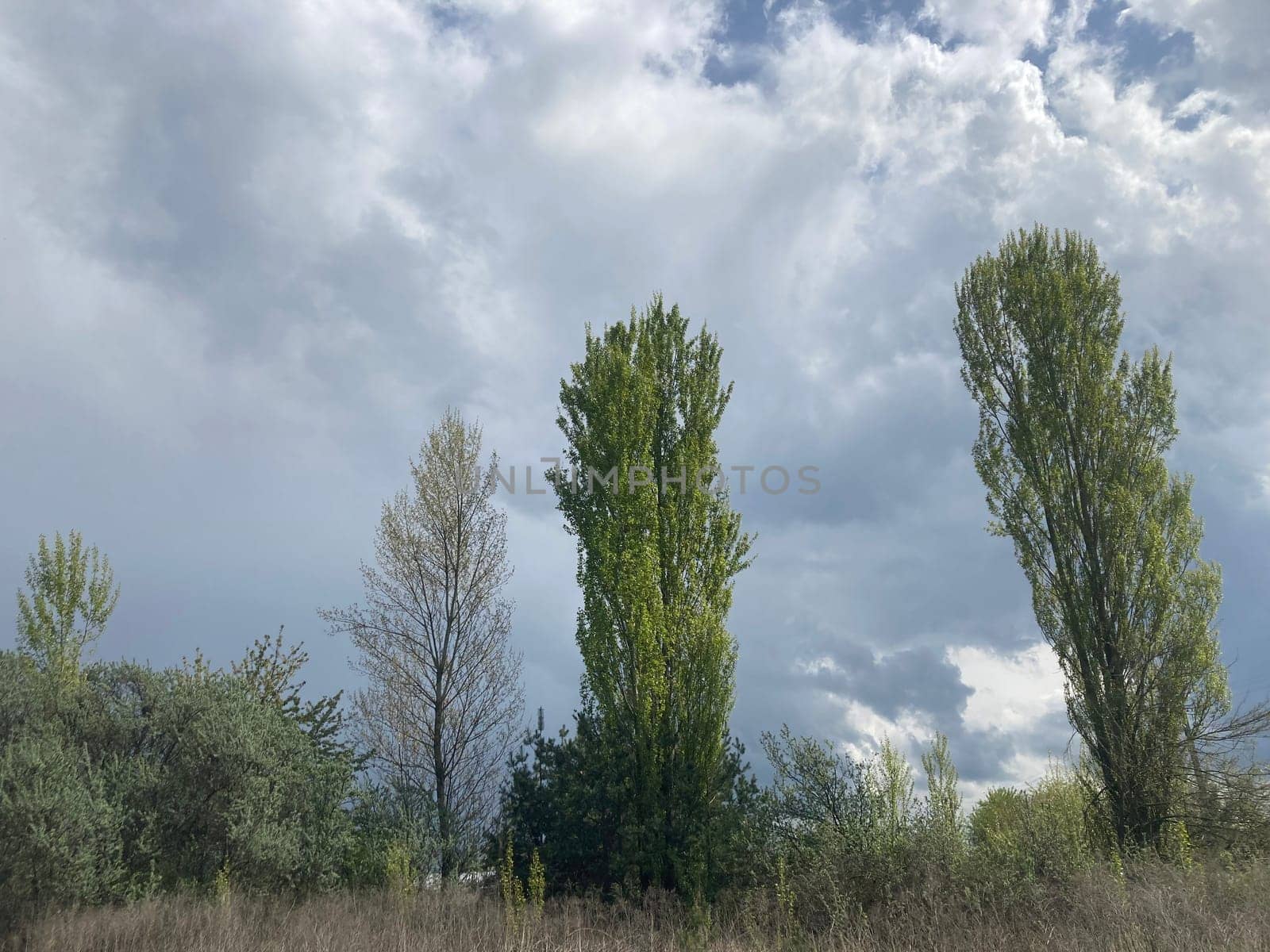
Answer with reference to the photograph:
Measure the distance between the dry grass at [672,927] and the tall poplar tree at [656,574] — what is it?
192 centimetres

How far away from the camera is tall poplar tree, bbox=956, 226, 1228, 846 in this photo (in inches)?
582

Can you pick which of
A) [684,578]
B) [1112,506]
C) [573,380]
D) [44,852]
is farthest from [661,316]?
[44,852]

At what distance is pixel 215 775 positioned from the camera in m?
13.0

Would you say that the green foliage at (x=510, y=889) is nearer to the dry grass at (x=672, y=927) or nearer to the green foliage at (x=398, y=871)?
the dry grass at (x=672, y=927)

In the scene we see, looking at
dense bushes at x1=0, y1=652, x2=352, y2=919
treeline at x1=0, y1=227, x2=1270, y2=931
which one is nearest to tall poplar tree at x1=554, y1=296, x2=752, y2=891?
treeline at x1=0, y1=227, x2=1270, y2=931

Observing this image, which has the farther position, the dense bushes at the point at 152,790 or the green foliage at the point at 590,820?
the green foliage at the point at 590,820

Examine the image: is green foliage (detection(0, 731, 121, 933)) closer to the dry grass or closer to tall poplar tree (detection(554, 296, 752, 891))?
the dry grass

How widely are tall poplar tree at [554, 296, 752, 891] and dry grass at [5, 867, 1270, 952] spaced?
1.92m

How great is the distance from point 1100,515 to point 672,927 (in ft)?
34.2

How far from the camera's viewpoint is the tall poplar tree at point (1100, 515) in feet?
48.5

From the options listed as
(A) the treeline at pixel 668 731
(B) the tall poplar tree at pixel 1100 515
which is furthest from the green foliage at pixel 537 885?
(B) the tall poplar tree at pixel 1100 515

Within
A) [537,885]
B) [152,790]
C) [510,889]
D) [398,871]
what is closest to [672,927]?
[537,885]

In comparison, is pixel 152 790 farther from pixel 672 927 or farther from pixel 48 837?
pixel 672 927

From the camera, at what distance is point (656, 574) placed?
48.4 feet
